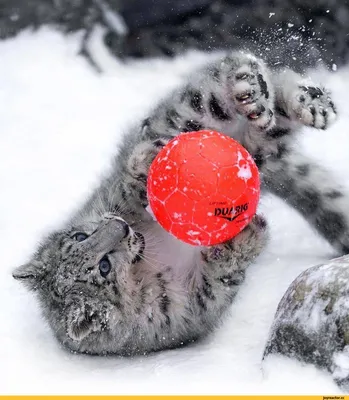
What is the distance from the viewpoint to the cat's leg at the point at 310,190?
14.6 feet

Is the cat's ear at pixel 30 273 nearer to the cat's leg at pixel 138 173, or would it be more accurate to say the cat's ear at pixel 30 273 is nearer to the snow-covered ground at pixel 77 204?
the snow-covered ground at pixel 77 204

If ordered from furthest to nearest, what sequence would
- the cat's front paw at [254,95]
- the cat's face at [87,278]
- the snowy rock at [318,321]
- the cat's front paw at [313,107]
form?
the cat's front paw at [313,107] < the cat's front paw at [254,95] < the cat's face at [87,278] < the snowy rock at [318,321]

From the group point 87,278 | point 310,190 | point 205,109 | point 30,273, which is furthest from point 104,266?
point 310,190

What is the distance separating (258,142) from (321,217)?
649 mm

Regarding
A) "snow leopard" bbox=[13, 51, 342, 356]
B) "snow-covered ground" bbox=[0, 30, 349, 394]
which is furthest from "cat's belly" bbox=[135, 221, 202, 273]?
"snow-covered ground" bbox=[0, 30, 349, 394]

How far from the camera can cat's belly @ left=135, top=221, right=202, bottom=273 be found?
4.02m

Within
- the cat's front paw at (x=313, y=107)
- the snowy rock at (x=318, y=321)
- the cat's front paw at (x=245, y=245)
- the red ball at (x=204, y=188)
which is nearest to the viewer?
the snowy rock at (x=318, y=321)

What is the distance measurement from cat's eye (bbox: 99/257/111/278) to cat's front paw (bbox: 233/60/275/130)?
3.49 ft

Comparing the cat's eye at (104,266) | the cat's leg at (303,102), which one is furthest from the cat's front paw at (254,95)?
the cat's eye at (104,266)

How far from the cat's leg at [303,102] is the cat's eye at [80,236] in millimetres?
1275

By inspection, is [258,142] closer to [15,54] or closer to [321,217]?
[321,217]

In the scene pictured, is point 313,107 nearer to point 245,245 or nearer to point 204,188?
point 245,245

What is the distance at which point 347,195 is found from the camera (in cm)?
454

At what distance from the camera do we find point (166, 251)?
414 cm
